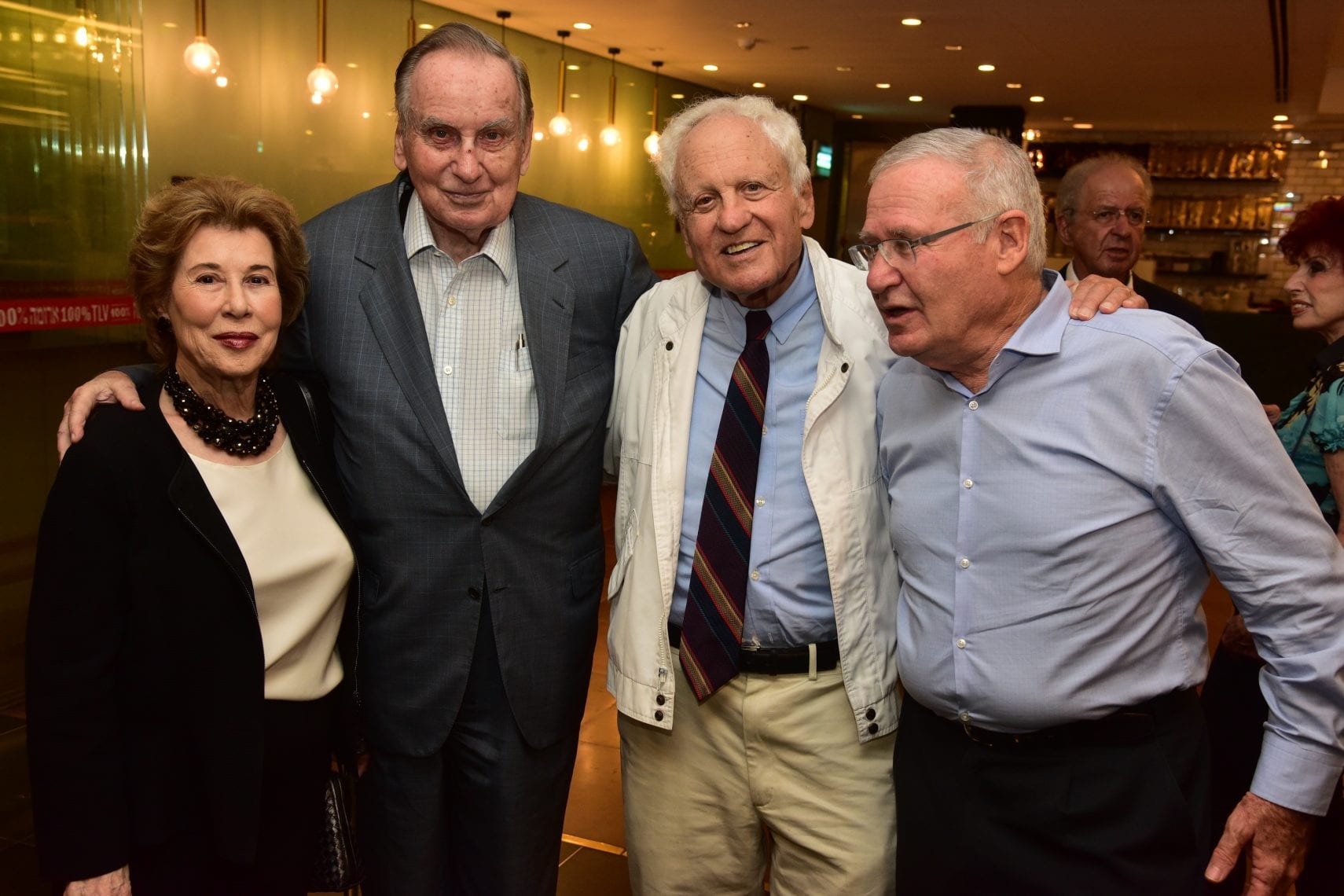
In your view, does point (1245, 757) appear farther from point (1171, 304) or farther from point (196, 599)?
point (196, 599)

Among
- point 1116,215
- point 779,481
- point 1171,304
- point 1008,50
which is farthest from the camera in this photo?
point 1008,50

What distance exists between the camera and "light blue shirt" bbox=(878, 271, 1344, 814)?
1.64m

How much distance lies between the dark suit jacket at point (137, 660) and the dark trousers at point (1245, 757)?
215cm

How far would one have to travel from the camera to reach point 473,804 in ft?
7.57

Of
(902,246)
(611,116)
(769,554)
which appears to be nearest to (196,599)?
(769,554)

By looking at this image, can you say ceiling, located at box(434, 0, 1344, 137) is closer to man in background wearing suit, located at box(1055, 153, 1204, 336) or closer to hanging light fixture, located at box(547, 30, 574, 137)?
hanging light fixture, located at box(547, 30, 574, 137)

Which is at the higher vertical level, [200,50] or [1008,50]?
[1008,50]

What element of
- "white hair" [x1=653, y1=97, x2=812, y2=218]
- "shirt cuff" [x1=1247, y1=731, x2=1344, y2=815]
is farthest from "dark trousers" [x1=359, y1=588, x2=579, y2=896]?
"shirt cuff" [x1=1247, y1=731, x2=1344, y2=815]

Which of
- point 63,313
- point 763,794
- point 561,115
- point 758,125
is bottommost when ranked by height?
point 763,794

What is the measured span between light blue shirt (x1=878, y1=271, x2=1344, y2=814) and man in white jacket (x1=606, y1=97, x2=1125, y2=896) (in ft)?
0.78

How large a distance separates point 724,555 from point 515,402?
55 cm

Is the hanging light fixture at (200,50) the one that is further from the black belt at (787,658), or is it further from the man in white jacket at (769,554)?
the black belt at (787,658)

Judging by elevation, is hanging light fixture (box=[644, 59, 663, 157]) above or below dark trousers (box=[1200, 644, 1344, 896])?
above

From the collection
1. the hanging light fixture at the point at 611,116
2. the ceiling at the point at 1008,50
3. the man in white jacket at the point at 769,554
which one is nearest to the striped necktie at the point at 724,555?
the man in white jacket at the point at 769,554
